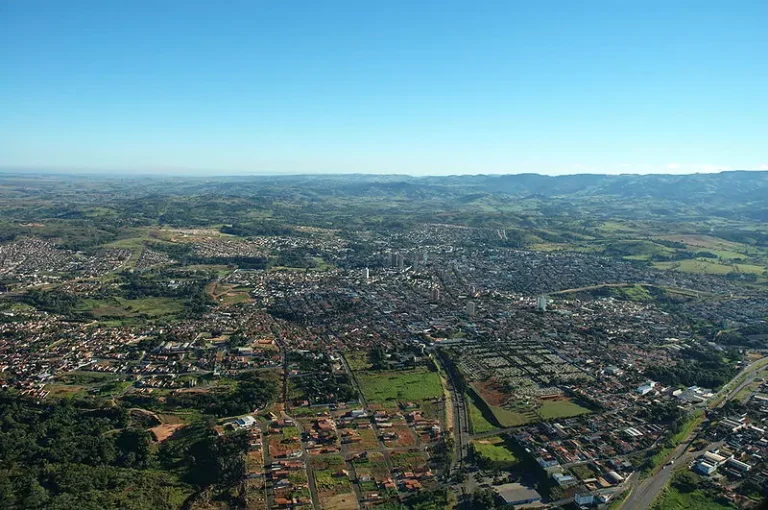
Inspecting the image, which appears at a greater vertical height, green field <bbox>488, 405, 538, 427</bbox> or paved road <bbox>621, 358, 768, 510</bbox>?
green field <bbox>488, 405, 538, 427</bbox>

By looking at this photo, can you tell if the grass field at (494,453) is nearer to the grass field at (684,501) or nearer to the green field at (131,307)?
the grass field at (684,501)

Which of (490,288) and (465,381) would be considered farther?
(490,288)

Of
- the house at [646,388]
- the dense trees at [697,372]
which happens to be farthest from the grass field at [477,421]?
the dense trees at [697,372]

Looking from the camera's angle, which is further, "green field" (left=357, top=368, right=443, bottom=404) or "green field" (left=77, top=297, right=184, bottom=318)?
"green field" (left=77, top=297, right=184, bottom=318)

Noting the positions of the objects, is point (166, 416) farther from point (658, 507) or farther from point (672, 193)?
point (672, 193)

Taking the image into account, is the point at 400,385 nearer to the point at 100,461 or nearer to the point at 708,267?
the point at 100,461

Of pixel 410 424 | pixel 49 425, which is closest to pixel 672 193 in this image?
pixel 410 424

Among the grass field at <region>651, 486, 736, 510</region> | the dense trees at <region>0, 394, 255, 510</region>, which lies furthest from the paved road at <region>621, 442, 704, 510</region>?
the dense trees at <region>0, 394, 255, 510</region>

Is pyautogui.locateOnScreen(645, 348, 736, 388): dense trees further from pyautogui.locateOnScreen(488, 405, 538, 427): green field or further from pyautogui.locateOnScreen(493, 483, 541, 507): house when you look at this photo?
pyautogui.locateOnScreen(493, 483, 541, 507): house

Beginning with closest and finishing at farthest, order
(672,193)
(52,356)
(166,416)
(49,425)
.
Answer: (49,425)
(166,416)
(52,356)
(672,193)
